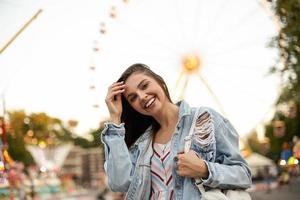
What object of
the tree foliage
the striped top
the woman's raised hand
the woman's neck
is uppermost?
the woman's raised hand

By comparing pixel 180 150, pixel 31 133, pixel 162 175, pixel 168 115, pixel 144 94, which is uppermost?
pixel 144 94

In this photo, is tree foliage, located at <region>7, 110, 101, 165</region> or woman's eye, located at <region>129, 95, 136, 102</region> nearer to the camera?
woman's eye, located at <region>129, 95, 136, 102</region>

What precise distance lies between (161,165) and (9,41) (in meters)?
7.50

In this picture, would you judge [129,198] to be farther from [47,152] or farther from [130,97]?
[47,152]

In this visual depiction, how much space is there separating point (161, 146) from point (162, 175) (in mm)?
129

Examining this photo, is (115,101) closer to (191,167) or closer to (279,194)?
(191,167)

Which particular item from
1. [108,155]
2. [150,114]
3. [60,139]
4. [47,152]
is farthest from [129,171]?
[60,139]

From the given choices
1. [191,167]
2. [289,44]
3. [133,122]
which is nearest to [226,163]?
[191,167]

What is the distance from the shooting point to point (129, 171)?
82.8 inches

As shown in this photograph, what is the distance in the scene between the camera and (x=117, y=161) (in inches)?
82.2

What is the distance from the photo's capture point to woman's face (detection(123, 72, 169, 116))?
7.14 feet

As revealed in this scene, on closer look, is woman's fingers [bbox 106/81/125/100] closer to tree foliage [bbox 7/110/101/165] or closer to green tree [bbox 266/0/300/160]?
green tree [bbox 266/0/300/160]

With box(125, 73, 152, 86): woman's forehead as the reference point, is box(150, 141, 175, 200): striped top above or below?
below

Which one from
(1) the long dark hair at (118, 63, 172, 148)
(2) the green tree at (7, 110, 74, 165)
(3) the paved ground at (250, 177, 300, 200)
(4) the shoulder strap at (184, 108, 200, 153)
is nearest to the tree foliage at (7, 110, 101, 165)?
(2) the green tree at (7, 110, 74, 165)
